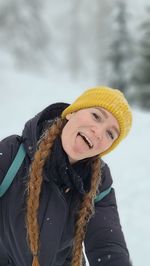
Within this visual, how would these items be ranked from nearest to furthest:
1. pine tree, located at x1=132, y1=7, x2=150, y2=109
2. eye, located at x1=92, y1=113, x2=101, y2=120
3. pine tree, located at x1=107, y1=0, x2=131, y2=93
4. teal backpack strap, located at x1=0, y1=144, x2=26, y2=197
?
teal backpack strap, located at x1=0, y1=144, x2=26, y2=197 → eye, located at x1=92, y1=113, x2=101, y2=120 → pine tree, located at x1=132, y1=7, x2=150, y2=109 → pine tree, located at x1=107, y1=0, x2=131, y2=93

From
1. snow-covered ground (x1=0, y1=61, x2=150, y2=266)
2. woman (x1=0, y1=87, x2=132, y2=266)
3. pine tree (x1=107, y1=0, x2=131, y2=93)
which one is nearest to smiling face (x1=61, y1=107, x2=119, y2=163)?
woman (x1=0, y1=87, x2=132, y2=266)

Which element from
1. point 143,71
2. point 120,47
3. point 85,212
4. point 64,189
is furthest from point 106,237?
point 120,47

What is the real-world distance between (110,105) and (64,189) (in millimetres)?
484

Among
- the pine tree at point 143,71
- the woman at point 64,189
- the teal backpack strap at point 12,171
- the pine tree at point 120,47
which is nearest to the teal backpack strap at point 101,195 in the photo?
the woman at point 64,189

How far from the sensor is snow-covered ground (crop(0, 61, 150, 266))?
638 cm

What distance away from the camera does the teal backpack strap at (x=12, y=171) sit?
2469 millimetres

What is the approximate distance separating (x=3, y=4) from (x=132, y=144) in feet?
49.8

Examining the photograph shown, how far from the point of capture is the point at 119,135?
2.67 metres

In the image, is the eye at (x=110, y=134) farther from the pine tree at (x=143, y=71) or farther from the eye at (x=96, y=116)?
the pine tree at (x=143, y=71)

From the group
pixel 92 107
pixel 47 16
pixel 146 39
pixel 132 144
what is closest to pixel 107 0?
pixel 47 16

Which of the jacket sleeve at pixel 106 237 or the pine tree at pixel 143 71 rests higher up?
the jacket sleeve at pixel 106 237

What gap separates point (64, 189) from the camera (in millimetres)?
2625

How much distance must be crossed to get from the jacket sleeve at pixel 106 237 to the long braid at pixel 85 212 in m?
0.09

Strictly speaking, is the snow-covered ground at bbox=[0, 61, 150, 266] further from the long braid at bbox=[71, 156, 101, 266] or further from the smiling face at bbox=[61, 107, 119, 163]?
the smiling face at bbox=[61, 107, 119, 163]
